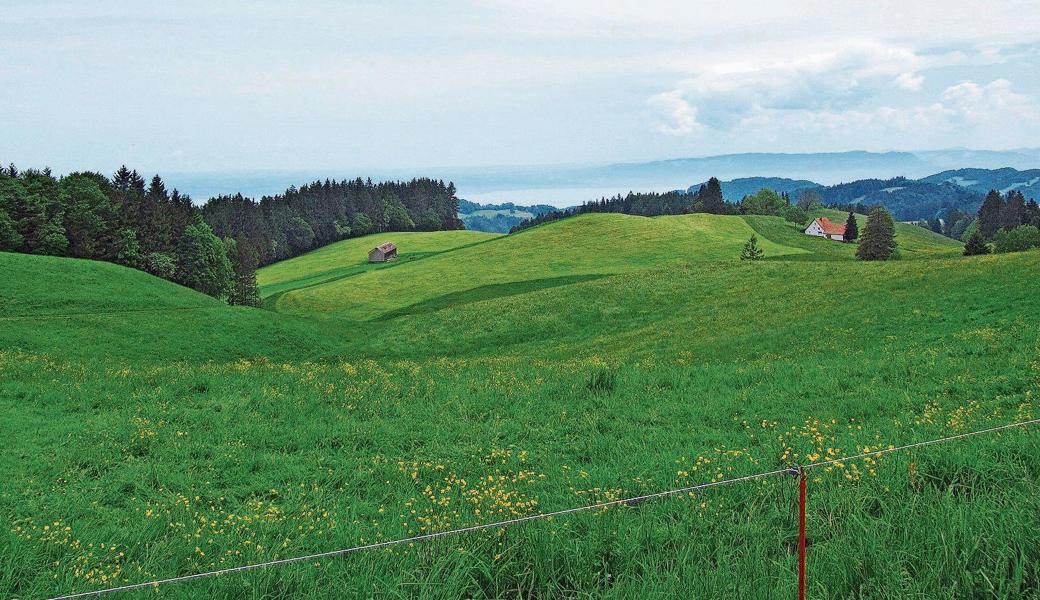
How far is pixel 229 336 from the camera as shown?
43.9m

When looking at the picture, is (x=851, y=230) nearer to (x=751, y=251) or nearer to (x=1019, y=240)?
(x=1019, y=240)

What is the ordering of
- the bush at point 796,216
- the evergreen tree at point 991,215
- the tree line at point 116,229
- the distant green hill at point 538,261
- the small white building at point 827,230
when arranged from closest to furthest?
the tree line at point 116,229 < the distant green hill at point 538,261 < the small white building at point 827,230 < the evergreen tree at point 991,215 < the bush at point 796,216

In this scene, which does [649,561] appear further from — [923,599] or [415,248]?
[415,248]

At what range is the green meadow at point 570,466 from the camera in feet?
19.4

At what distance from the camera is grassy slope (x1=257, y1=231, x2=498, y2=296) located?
117m

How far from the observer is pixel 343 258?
468 ft

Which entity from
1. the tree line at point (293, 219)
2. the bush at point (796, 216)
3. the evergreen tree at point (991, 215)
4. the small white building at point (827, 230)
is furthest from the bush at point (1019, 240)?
the tree line at point (293, 219)

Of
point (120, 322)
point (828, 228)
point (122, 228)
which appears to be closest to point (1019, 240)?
point (828, 228)

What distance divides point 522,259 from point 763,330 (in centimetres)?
7503

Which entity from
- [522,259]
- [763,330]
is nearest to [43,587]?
[763,330]

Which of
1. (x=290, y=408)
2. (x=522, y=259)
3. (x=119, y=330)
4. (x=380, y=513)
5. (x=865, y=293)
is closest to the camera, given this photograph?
(x=380, y=513)

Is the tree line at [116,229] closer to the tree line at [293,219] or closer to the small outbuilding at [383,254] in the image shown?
the small outbuilding at [383,254]

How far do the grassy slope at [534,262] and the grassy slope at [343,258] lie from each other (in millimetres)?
14993

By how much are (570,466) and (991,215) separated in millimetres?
211535
